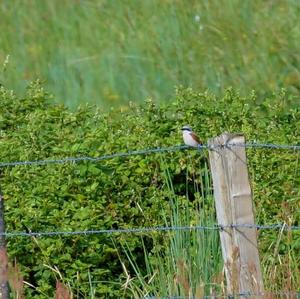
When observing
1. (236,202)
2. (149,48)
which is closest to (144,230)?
(236,202)

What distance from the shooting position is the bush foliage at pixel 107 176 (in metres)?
7.36

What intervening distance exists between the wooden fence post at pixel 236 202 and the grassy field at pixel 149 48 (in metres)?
4.59

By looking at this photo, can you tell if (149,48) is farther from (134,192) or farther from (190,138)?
(190,138)

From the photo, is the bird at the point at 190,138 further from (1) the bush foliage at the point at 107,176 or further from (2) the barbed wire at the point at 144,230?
(2) the barbed wire at the point at 144,230

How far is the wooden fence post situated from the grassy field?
4.59 meters

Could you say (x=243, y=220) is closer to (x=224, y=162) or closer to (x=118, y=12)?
(x=224, y=162)

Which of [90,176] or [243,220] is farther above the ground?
[90,176]

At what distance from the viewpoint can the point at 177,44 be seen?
11.5 meters

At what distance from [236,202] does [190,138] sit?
59.5 inches

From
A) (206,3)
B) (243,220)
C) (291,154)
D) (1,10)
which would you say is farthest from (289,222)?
(1,10)

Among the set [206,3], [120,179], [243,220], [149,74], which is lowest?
[243,220]

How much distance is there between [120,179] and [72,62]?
159 inches

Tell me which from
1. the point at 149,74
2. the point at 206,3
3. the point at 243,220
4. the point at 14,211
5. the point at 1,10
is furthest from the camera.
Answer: the point at 1,10

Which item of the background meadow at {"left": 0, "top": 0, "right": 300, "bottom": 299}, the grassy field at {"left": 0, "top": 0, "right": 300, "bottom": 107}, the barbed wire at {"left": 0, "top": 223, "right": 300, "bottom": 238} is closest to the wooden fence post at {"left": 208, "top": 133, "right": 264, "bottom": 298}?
the barbed wire at {"left": 0, "top": 223, "right": 300, "bottom": 238}
